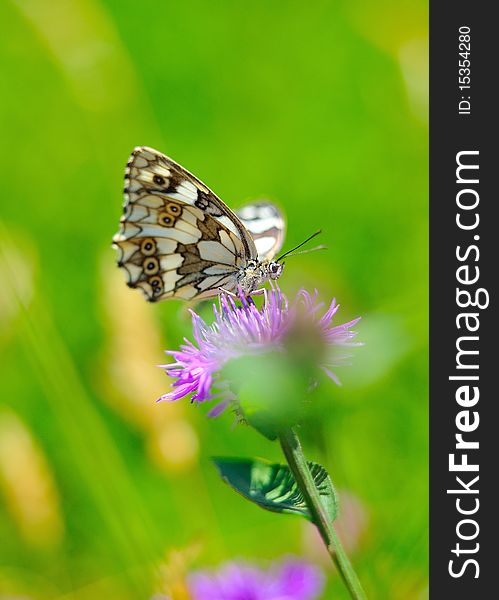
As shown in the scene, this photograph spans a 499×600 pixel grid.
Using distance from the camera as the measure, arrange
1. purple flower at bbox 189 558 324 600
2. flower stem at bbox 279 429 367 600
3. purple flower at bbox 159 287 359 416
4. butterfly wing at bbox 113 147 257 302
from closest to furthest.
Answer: flower stem at bbox 279 429 367 600 → purple flower at bbox 159 287 359 416 → purple flower at bbox 189 558 324 600 → butterfly wing at bbox 113 147 257 302

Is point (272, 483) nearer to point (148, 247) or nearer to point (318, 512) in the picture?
point (318, 512)

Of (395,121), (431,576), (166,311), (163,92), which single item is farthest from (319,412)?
(163,92)

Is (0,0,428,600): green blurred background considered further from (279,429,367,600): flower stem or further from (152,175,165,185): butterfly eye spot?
(152,175,165,185): butterfly eye spot

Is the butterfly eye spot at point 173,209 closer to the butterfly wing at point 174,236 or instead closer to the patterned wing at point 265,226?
the butterfly wing at point 174,236

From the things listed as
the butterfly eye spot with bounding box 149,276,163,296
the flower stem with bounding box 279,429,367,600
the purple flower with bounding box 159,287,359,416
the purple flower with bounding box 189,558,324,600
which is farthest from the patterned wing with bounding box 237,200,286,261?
the flower stem with bounding box 279,429,367,600

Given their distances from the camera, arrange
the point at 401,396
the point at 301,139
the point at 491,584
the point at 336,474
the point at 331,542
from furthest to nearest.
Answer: the point at 301,139, the point at 401,396, the point at 491,584, the point at 336,474, the point at 331,542

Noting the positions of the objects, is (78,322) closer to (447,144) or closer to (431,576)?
(447,144)

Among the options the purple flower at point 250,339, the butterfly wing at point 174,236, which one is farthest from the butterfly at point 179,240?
the purple flower at point 250,339
